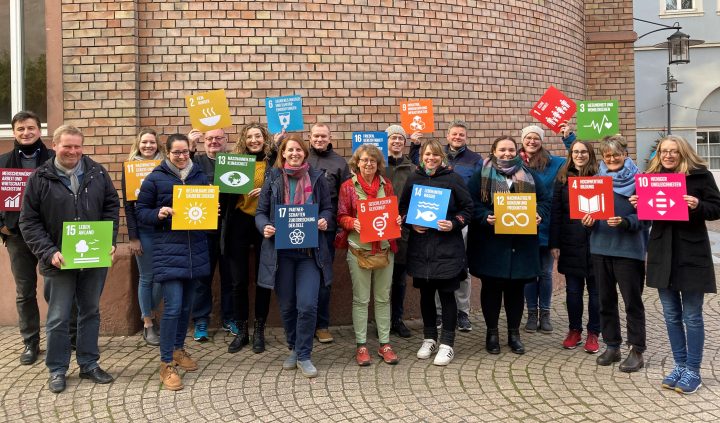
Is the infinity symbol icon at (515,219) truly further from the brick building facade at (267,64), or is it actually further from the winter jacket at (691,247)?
the brick building facade at (267,64)

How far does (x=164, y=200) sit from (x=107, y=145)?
188 cm

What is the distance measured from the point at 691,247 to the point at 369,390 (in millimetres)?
2531

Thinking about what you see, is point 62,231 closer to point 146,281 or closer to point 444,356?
point 146,281

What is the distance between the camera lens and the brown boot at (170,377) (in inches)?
170

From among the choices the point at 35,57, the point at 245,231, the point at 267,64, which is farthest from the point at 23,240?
the point at 267,64

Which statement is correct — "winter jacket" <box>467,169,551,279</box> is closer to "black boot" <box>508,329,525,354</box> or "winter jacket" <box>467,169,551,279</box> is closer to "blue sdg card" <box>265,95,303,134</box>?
"black boot" <box>508,329,525,354</box>

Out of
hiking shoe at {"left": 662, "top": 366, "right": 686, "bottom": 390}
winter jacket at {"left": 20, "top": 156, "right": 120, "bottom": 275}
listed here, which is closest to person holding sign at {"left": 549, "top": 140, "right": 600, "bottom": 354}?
hiking shoe at {"left": 662, "top": 366, "right": 686, "bottom": 390}

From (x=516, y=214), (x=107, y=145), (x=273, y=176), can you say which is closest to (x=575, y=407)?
(x=516, y=214)

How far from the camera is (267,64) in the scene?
6.14 m

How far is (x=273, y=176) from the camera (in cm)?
469

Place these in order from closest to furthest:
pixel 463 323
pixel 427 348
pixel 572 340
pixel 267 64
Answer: pixel 427 348
pixel 572 340
pixel 463 323
pixel 267 64

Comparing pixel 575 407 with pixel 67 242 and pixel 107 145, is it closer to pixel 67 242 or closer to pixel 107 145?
pixel 67 242

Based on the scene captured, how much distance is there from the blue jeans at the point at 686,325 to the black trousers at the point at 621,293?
26 cm

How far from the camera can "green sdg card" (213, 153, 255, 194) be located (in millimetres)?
4988
